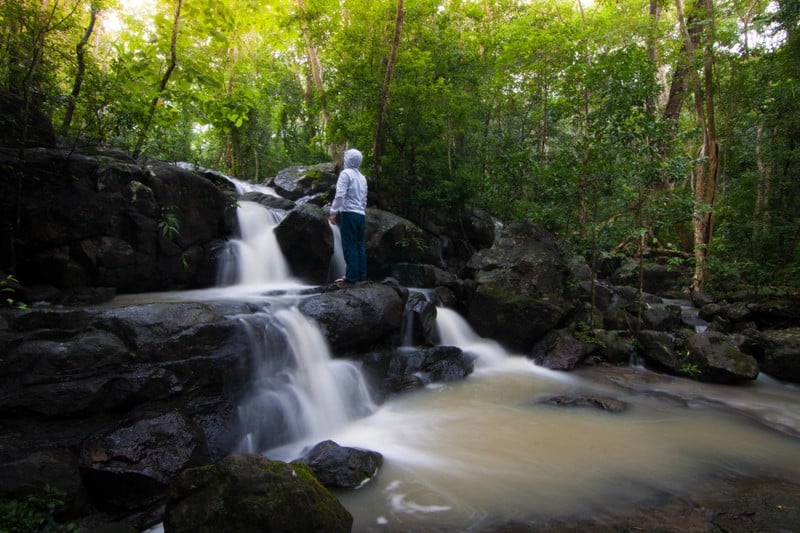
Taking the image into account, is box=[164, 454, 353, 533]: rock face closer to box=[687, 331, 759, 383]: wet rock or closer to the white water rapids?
the white water rapids

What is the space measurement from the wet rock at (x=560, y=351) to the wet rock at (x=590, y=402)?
5.06 feet

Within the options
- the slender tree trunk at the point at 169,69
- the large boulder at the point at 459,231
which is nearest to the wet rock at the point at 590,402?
the large boulder at the point at 459,231

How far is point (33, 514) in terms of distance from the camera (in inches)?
109

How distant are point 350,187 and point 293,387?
3.34 meters

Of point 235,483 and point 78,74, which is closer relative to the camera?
point 235,483

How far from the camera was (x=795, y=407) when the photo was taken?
6066 mm

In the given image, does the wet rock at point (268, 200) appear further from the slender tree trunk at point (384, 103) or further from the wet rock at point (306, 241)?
the wet rock at point (306, 241)

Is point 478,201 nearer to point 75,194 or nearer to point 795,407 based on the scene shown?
point 795,407

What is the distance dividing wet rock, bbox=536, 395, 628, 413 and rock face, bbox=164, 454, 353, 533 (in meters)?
3.97

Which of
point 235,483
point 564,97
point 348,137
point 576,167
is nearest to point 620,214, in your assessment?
point 576,167

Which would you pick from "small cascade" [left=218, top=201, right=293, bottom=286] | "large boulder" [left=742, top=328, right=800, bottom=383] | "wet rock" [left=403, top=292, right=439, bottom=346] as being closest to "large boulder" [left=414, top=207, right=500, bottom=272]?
"wet rock" [left=403, top=292, right=439, bottom=346]

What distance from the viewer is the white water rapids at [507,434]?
364 cm

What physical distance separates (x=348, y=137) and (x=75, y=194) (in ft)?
22.3

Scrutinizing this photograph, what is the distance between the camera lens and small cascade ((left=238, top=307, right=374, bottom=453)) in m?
4.79
